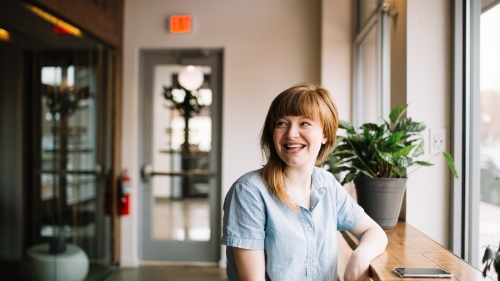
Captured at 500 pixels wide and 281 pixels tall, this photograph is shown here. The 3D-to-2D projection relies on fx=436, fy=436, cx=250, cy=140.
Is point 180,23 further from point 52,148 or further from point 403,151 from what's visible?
point 403,151

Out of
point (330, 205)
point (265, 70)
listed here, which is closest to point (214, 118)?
point (265, 70)

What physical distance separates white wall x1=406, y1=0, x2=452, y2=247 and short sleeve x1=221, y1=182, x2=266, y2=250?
1101mm

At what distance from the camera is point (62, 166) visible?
314cm

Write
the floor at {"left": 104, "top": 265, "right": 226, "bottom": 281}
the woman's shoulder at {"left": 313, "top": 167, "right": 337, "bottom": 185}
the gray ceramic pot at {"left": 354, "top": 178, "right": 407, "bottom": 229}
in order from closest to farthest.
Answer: the woman's shoulder at {"left": 313, "top": 167, "right": 337, "bottom": 185}
the gray ceramic pot at {"left": 354, "top": 178, "right": 407, "bottom": 229}
the floor at {"left": 104, "top": 265, "right": 226, "bottom": 281}

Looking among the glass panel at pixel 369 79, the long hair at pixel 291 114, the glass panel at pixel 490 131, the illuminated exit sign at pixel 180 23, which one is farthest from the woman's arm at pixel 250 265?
the illuminated exit sign at pixel 180 23

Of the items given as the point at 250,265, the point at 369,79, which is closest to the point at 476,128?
the point at 250,265

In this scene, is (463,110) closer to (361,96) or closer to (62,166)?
(361,96)

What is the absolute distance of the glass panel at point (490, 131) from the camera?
5.67 feet

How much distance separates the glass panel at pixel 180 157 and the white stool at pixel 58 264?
41.7 inches

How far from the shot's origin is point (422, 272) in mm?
1248

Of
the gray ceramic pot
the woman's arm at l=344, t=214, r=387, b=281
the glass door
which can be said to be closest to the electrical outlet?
Result: the gray ceramic pot

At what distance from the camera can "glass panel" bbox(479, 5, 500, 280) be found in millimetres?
1729

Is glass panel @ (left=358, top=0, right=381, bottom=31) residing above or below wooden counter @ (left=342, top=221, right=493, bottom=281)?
above

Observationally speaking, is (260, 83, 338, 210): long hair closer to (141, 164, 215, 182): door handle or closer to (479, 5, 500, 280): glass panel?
(479, 5, 500, 280): glass panel
